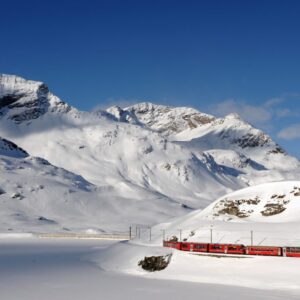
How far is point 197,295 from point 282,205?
41136 millimetres

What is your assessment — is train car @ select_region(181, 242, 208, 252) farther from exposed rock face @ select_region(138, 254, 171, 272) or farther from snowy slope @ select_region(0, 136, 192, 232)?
snowy slope @ select_region(0, 136, 192, 232)

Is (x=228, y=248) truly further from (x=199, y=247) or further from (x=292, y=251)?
(x=292, y=251)

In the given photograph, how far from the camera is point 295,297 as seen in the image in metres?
35.1

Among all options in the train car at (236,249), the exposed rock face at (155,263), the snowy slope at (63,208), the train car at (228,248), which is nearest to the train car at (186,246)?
the train car at (228,248)

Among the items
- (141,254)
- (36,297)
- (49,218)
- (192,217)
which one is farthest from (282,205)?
(49,218)

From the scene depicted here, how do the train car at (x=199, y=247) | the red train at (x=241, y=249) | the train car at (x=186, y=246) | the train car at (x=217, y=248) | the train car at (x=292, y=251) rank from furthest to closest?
the train car at (x=186, y=246) < the train car at (x=199, y=247) < the train car at (x=217, y=248) < the red train at (x=241, y=249) < the train car at (x=292, y=251)

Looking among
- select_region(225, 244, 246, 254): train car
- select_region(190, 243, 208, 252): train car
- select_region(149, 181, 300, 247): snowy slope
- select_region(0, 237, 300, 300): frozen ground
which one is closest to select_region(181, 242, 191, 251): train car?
select_region(190, 243, 208, 252): train car

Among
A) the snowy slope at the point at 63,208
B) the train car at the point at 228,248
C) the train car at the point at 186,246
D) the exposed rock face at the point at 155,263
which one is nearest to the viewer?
the exposed rock face at the point at 155,263

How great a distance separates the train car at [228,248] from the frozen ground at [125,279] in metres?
4.16

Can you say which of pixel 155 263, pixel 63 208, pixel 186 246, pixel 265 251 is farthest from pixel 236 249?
pixel 63 208

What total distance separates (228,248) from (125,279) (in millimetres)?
11560

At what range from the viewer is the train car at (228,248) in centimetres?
4947

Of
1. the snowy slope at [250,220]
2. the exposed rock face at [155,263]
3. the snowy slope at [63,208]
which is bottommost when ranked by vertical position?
the exposed rock face at [155,263]

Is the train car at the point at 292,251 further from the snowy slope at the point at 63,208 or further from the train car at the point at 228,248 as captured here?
the snowy slope at the point at 63,208
